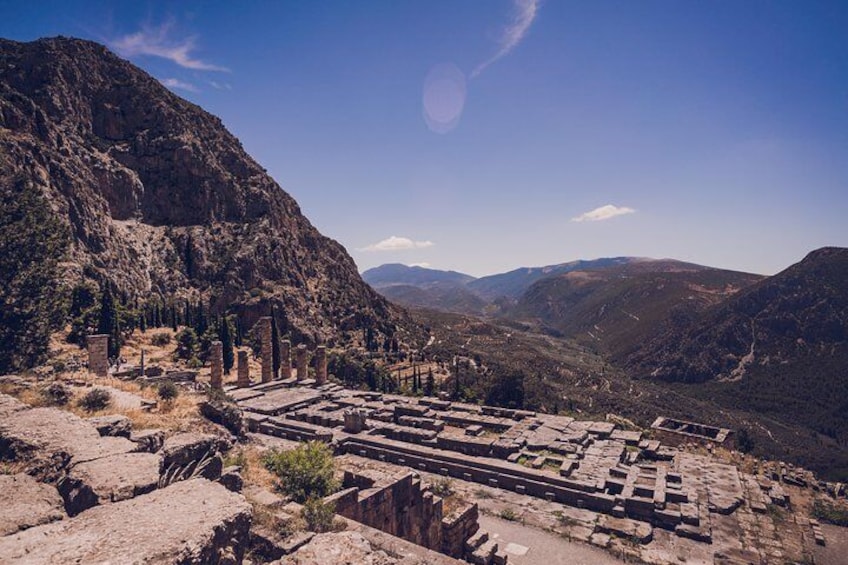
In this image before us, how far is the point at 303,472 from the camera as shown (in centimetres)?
1249

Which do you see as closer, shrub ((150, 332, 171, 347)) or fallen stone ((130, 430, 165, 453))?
fallen stone ((130, 430, 165, 453))

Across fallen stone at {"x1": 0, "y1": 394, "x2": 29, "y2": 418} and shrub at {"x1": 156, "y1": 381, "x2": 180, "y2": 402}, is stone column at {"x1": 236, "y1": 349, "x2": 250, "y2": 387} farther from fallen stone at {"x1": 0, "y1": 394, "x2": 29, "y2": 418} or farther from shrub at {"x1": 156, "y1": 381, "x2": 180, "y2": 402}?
fallen stone at {"x1": 0, "y1": 394, "x2": 29, "y2": 418}

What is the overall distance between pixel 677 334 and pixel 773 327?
1738cm

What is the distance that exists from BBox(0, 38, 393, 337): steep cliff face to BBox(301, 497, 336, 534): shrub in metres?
56.7

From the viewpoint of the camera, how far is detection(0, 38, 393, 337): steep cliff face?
202 ft

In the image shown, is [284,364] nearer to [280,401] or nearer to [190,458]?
[280,401]

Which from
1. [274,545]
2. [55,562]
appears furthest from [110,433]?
[55,562]

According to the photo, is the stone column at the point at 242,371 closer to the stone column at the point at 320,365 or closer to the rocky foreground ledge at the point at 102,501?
the stone column at the point at 320,365

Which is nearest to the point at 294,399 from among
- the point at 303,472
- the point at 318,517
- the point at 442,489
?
the point at 442,489

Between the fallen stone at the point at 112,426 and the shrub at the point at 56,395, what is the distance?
10.9 feet

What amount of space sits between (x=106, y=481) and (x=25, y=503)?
1.01 meters

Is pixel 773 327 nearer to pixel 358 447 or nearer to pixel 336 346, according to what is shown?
pixel 336 346

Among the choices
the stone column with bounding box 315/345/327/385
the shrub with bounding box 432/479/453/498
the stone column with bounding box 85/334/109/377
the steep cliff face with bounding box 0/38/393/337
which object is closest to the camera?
the shrub with bounding box 432/479/453/498

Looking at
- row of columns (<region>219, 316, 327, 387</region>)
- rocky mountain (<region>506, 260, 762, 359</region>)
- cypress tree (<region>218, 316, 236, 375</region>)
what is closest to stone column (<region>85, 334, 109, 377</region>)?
row of columns (<region>219, 316, 327, 387</region>)
